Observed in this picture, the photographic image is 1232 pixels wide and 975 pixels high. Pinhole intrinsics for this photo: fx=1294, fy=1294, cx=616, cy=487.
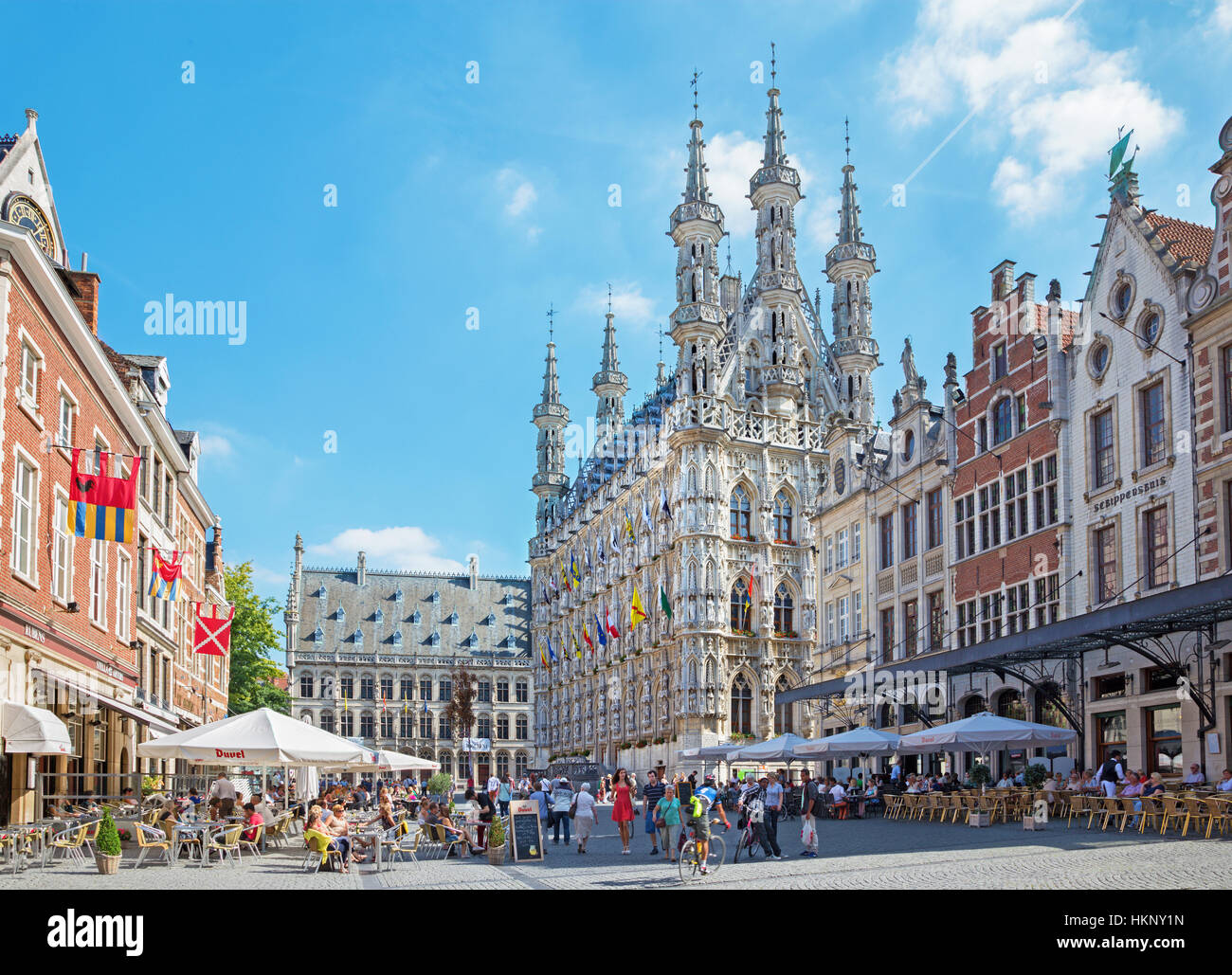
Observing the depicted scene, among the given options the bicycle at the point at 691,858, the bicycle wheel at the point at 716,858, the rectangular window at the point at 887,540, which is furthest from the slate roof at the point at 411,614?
the bicycle at the point at 691,858

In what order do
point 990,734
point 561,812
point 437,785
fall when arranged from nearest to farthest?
point 990,734
point 561,812
point 437,785

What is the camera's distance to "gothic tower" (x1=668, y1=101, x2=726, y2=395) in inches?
2574

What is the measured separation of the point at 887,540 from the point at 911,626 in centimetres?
371

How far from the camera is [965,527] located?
39.6 m

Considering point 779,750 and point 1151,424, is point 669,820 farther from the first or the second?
point 1151,424

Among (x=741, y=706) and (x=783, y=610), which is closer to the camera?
(x=741, y=706)

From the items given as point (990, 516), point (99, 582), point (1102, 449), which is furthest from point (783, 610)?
point (99, 582)

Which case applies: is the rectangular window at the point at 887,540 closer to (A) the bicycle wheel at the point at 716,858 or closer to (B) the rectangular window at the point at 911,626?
(B) the rectangular window at the point at 911,626

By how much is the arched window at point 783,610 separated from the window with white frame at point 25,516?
46.1 meters

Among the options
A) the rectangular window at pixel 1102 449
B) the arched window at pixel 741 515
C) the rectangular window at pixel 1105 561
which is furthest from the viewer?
the arched window at pixel 741 515

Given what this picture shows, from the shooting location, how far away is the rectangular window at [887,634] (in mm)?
43666

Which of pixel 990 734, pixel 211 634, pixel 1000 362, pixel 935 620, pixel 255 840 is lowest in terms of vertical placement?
pixel 255 840

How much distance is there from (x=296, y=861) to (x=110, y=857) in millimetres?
5227
